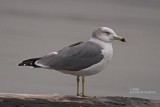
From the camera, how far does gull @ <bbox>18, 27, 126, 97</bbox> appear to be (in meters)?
3.58

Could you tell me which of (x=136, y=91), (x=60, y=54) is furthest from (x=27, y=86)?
→ (x=60, y=54)

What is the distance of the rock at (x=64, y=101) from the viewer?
3.20m

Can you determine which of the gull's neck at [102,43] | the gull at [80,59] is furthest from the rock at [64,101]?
the gull's neck at [102,43]

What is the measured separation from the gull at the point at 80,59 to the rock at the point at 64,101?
0.23 metres

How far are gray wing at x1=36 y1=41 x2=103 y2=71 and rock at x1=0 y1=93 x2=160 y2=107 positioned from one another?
276 mm

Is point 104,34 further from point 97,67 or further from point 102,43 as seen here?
point 97,67

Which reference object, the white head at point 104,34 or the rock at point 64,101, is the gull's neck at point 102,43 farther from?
the rock at point 64,101

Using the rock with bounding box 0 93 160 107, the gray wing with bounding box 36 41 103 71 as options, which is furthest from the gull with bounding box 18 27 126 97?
the rock with bounding box 0 93 160 107

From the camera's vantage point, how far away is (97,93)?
5.81 meters

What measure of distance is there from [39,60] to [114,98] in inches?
20.6

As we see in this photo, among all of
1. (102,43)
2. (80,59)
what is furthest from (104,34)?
(80,59)

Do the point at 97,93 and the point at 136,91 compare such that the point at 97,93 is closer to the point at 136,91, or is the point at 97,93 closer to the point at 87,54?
the point at 136,91

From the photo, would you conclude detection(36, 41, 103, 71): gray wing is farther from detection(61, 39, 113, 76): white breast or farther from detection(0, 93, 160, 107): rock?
detection(0, 93, 160, 107): rock

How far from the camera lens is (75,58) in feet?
11.9
